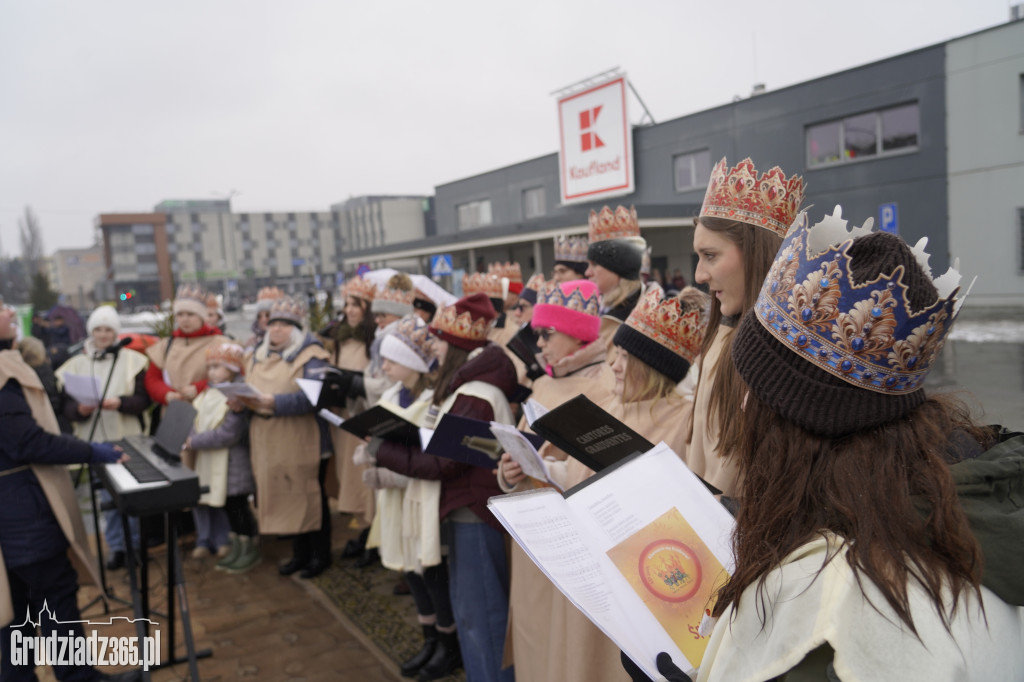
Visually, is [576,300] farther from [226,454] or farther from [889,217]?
[889,217]

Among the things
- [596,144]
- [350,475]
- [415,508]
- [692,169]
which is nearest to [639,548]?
[415,508]

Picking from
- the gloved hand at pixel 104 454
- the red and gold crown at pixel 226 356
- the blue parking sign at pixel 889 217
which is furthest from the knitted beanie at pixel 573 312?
the blue parking sign at pixel 889 217

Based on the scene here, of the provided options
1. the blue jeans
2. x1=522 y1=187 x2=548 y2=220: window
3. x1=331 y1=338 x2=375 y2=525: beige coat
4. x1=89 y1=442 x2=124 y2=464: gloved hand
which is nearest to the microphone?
x1=331 y1=338 x2=375 y2=525: beige coat

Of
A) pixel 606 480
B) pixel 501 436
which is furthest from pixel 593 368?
pixel 606 480

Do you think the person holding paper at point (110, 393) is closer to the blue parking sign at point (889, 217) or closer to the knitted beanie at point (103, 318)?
the knitted beanie at point (103, 318)

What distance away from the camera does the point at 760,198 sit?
2137 millimetres

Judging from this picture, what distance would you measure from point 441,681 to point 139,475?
2.03 meters

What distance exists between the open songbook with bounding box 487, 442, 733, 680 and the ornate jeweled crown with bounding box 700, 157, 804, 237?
3.17ft

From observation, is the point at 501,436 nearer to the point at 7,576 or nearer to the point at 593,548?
the point at 593,548

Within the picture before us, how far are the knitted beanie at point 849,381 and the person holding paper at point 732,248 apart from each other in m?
0.91

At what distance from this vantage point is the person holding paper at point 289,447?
5.34 m

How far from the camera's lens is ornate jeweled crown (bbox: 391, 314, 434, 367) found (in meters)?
4.00

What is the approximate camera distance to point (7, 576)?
3.48m

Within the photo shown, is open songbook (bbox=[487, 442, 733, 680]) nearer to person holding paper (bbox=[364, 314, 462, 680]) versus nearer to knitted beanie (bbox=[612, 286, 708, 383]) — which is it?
knitted beanie (bbox=[612, 286, 708, 383])
